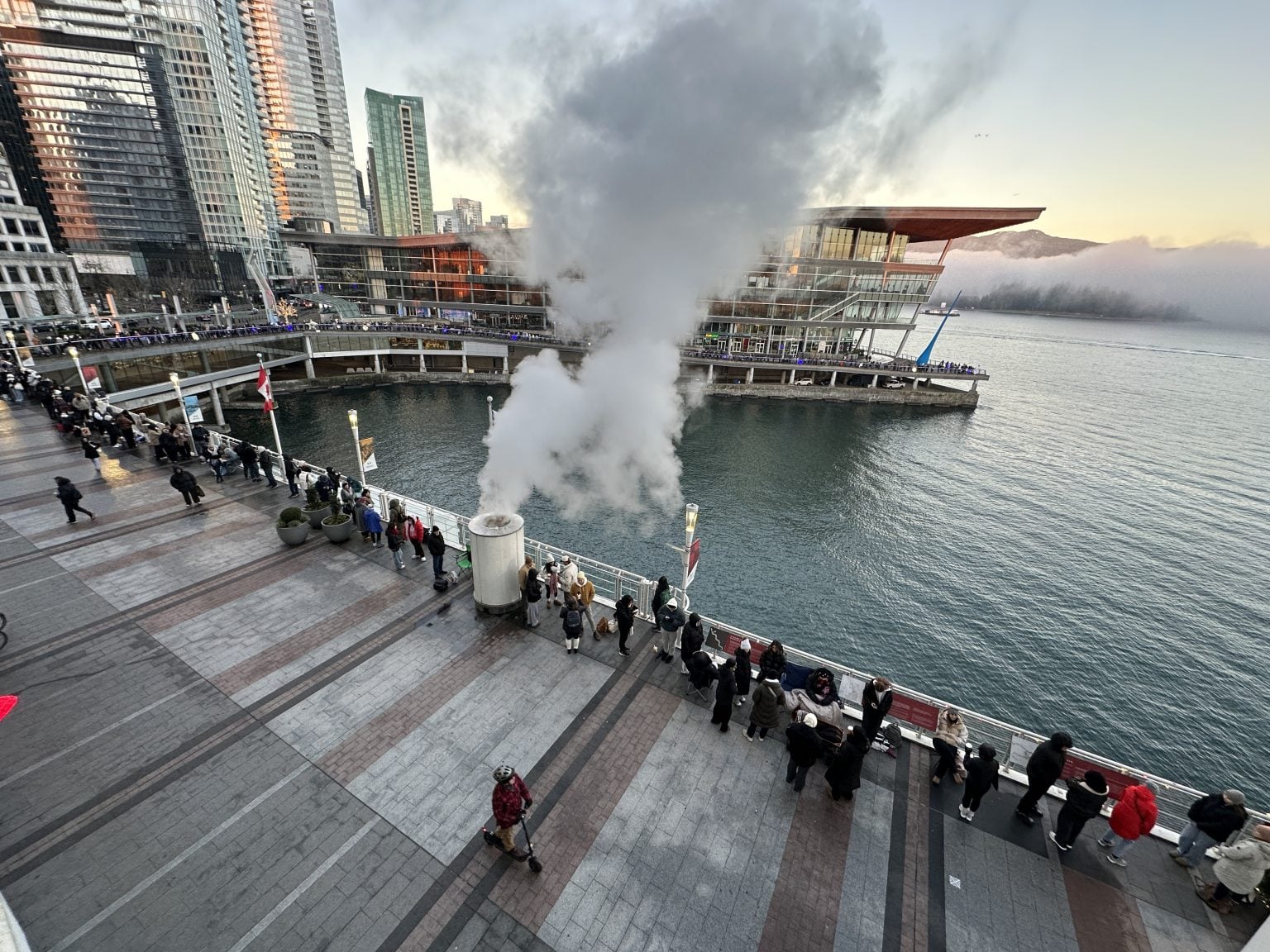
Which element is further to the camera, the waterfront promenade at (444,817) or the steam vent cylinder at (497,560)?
the steam vent cylinder at (497,560)

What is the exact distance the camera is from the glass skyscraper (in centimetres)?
17125

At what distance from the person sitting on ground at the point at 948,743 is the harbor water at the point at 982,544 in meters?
10.6

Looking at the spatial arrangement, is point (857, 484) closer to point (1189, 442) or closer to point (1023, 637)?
point (1023, 637)

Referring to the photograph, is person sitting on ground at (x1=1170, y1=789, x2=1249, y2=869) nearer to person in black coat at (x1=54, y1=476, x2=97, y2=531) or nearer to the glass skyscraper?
person in black coat at (x1=54, y1=476, x2=97, y2=531)

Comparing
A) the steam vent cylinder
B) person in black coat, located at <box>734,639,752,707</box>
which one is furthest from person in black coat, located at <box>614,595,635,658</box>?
the steam vent cylinder

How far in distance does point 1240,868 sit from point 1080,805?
171 cm

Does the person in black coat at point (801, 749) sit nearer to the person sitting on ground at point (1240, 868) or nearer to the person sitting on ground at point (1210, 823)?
the person sitting on ground at point (1210, 823)

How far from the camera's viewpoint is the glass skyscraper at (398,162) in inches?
6742

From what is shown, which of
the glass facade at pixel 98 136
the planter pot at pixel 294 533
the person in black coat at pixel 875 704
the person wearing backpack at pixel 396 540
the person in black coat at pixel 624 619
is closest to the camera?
the person in black coat at pixel 875 704

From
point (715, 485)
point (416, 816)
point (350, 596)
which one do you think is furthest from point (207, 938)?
point (715, 485)

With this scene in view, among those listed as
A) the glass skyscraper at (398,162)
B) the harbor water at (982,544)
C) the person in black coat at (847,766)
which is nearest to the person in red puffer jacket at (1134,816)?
the person in black coat at (847,766)

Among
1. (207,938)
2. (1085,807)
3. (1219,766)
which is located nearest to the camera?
(207,938)

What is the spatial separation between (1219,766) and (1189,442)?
50.8m

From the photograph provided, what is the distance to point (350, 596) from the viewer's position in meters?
12.4
